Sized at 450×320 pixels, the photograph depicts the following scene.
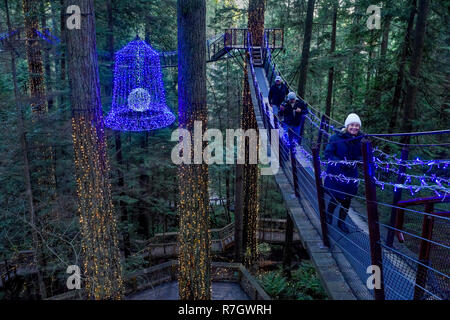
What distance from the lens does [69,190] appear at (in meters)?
9.74

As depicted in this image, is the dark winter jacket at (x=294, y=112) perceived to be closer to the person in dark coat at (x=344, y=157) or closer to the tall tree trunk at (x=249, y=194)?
the tall tree trunk at (x=249, y=194)

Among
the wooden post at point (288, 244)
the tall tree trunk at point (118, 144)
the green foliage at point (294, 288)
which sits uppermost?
the tall tree trunk at point (118, 144)

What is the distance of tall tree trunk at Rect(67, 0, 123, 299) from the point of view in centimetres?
514

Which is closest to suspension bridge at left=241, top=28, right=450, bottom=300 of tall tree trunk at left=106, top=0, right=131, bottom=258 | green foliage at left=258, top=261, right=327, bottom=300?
green foliage at left=258, top=261, right=327, bottom=300

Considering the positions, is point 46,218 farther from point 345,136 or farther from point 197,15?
point 345,136

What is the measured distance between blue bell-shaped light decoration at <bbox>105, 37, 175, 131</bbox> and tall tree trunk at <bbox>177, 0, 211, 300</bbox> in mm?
3222

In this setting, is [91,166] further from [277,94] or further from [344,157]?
[277,94]

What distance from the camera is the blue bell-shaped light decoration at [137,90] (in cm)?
818

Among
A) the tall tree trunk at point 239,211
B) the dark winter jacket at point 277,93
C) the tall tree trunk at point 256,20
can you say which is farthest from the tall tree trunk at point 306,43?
the tall tree trunk at point 239,211

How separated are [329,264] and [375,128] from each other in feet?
23.2

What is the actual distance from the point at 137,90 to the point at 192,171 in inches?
160

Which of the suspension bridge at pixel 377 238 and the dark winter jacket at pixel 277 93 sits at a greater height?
the dark winter jacket at pixel 277 93

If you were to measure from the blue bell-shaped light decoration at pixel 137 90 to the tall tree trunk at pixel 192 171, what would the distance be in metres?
3.22

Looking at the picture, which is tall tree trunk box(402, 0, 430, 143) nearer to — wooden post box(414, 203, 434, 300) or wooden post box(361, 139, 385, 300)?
wooden post box(414, 203, 434, 300)
